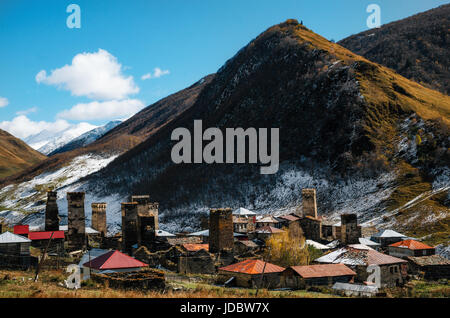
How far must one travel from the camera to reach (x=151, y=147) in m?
157

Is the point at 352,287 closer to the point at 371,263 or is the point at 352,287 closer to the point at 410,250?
the point at 371,263

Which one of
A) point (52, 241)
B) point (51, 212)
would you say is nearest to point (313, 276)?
point (52, 241)

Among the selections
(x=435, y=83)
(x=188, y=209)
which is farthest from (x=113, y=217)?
(x=435, y=83)

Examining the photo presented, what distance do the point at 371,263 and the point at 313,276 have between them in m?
6.30

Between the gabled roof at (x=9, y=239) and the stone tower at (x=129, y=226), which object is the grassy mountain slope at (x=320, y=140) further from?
the gabled roof at (x=9, y=239)

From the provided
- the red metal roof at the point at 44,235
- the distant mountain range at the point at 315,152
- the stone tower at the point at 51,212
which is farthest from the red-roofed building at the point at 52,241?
the distant mountain range at the point at 315,152

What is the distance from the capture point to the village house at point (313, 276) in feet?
93.6

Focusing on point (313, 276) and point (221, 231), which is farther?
point (221, 231)

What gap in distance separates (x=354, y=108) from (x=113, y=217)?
57.8 metres

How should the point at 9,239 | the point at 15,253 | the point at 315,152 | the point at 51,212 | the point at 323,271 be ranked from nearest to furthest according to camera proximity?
the point at 15,253, the point at 9,239, the point at 323,271, the point at 51,212, the point at 315,152

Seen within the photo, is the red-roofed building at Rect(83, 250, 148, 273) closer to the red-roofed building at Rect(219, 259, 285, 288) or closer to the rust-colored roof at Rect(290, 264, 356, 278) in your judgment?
the red-roofed building at Rect(219, 259, 285, 288)

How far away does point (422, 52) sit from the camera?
15588 centimetres

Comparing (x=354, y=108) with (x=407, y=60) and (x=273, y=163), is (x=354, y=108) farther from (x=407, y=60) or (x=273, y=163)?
(x=407, y=60)

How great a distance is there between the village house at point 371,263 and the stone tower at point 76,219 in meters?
18.1
